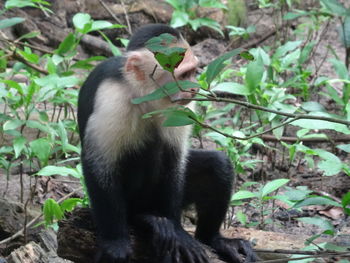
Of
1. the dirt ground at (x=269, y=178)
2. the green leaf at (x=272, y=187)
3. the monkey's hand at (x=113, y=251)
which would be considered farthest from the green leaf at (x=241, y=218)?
the monkey's hand at (x=113, y=251)

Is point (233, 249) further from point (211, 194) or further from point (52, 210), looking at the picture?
point (52, 210)

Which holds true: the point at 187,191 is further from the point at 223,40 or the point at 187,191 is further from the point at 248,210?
the point at 223,40

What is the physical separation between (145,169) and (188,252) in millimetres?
618

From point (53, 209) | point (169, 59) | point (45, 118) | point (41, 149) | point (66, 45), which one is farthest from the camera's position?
point (66, 45)

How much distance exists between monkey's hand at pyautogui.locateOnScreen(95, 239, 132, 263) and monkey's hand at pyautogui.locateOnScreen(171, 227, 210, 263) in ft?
0.97

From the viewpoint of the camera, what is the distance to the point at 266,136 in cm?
597

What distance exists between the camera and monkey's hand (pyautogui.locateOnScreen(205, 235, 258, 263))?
3763mm

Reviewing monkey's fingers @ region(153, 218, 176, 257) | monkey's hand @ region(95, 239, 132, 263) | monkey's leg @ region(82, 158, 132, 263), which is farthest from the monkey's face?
monkey's hand @ region(95, 239, 132, 263)

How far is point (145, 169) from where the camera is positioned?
3814 millimetres

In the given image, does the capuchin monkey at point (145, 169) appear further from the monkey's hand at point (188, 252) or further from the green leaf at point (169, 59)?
the green leaf at point (169, 59)

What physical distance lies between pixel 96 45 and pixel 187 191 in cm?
445

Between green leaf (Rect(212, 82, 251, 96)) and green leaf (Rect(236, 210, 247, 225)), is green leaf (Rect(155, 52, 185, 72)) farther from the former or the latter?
green leaf (Rect(236, 210, 247, 225))

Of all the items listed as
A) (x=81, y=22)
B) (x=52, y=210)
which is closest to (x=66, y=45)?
(x=81, y=22)

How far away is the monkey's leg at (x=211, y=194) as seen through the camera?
390 centimetres
